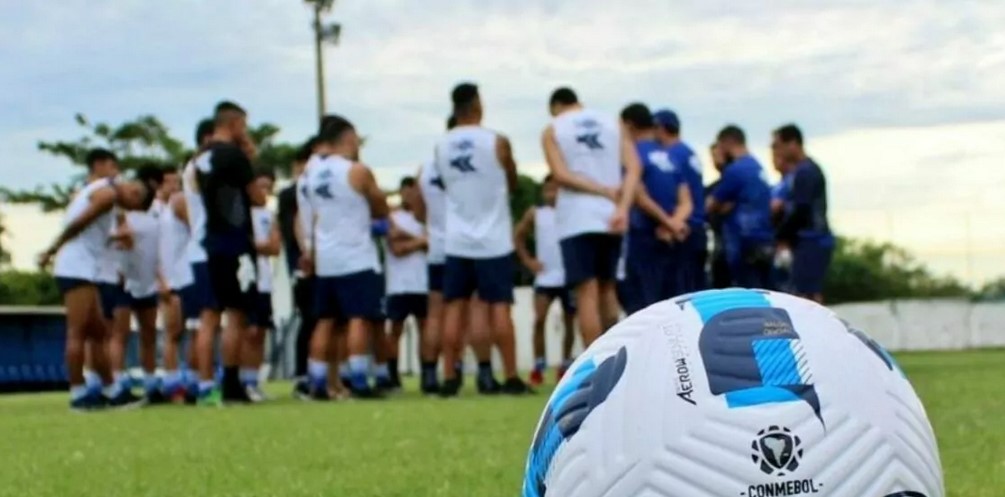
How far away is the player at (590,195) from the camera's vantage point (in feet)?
32.0

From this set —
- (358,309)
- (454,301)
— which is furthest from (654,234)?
(358,309)

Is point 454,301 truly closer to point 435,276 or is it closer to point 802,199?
point 435,276

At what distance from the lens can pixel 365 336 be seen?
37.4ft

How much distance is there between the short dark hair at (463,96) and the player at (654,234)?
3.78 feet

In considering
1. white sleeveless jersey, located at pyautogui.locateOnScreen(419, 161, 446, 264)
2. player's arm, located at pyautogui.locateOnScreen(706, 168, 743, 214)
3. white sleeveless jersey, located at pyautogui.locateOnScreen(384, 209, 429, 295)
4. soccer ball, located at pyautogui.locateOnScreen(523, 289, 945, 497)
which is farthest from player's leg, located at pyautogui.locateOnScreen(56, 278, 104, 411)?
soccer ball, located at pyautogui.locateOnScreen(523, 289, 945, 497)

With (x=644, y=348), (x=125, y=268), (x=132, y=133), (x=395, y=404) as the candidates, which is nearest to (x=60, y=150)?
(x=132, y=133)

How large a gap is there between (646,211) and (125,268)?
17.1ft

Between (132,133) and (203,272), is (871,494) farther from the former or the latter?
(132,133)

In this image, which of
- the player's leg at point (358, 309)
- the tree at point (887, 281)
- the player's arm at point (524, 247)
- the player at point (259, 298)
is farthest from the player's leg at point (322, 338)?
the tree at point (887, 281)

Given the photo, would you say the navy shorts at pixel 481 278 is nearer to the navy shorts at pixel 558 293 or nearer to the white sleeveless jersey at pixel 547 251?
the white sleeveless jersey at pixel 547 251

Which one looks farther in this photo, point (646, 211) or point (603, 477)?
point (646, 211)

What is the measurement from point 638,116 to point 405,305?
484 centimetres

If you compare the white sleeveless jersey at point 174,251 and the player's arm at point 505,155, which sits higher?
the player's arm at point 505,155

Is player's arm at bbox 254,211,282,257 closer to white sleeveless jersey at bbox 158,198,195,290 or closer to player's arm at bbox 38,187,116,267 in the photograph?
white sleeveless jersey at bbox 158,198,195,290
